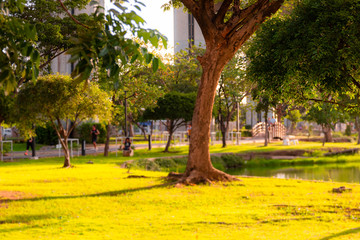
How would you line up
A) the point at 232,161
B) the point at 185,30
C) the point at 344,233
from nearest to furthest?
1. the point at 344,233
2. the point at 232,161
3. the point at 185,30

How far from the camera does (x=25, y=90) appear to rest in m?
15.2

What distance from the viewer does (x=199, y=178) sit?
13.4 m

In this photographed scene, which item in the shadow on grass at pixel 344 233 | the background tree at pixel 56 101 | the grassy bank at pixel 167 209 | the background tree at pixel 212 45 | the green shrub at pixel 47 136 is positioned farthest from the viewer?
the green shrub at pixel 47 136

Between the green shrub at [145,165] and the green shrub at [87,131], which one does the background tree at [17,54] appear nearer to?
the green shrub at [145,165]

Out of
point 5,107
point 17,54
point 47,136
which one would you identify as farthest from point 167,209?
point 47,136

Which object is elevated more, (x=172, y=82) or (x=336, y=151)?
(x=172, y=82)

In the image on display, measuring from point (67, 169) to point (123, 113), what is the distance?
8861mm

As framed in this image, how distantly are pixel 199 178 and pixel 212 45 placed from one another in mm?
3997

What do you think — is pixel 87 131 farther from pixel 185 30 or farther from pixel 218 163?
pixel 185 30

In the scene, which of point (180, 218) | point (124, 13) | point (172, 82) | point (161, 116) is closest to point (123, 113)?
point (161, 116)

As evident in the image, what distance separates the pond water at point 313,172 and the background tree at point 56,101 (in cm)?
782

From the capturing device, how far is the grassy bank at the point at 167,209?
7.11m

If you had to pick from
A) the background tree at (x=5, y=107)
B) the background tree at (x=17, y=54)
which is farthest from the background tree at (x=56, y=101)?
the background tree at (x=17, y=54)

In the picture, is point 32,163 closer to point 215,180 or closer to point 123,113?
point 123,113
